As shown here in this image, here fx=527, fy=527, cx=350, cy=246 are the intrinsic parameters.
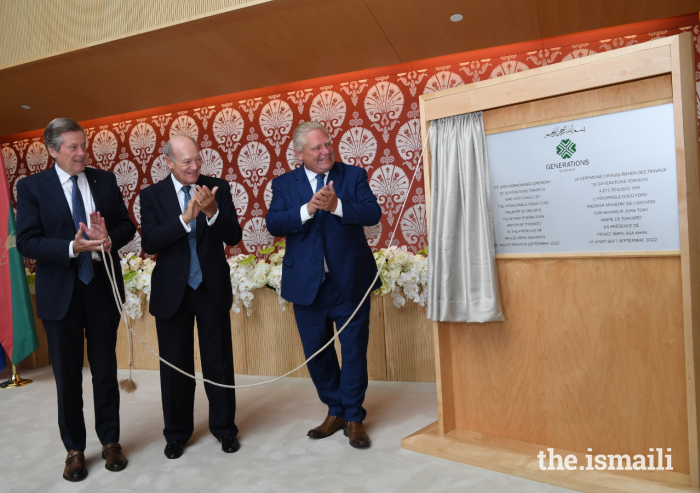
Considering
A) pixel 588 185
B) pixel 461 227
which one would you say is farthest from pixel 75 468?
pixel 588 185

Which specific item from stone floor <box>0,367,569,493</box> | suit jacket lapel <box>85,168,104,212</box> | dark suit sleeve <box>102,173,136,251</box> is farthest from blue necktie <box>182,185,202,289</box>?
stone floor <box>0,367,569,493</box>

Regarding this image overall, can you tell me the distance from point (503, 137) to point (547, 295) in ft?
2.39

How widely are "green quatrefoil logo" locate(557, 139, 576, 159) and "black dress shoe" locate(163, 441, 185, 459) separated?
230 centimetres

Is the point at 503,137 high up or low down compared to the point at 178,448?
up

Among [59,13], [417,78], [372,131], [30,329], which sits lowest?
[30,329]

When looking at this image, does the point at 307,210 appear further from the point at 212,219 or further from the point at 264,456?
the point at 264,456

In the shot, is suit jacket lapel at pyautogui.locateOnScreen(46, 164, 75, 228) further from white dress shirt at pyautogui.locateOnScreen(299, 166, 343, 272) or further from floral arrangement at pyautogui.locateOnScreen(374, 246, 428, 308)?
floral arrangement at pyautogui.locateOnScreen(374, 246, 428, 308)

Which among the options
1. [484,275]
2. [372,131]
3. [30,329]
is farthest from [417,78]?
[30,329]

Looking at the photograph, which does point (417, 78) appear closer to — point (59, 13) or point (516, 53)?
point (516, 53)

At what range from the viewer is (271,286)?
412cm

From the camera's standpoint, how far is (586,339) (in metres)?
2.21

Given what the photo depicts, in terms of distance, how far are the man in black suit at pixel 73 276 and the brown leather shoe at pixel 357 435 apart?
3.67 ft

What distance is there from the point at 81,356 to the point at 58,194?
79 centimetres

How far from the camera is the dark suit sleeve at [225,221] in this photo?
8.58ft
